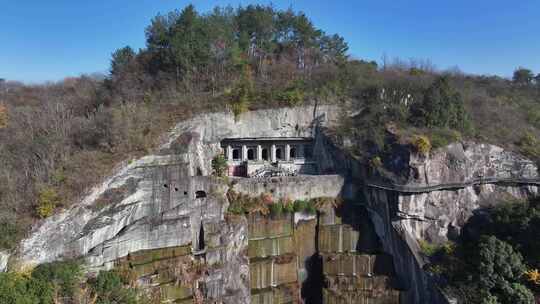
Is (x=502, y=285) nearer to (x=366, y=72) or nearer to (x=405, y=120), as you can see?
(x=405, y=120)

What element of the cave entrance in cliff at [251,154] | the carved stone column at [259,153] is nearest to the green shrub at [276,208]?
the carved stone column at [259,153]

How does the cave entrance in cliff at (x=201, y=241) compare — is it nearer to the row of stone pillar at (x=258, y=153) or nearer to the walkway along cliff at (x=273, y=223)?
the walkway along cliff at (x=273, y=223)

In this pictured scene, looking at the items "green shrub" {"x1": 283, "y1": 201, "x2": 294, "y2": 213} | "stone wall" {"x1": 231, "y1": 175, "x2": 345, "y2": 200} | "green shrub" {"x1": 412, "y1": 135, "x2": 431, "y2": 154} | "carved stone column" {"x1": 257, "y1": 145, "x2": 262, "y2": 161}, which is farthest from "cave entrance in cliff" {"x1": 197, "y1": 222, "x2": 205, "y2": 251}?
"green shrub" {"x1": 412, "y1": 135, "x2": 431, "y2": 154}

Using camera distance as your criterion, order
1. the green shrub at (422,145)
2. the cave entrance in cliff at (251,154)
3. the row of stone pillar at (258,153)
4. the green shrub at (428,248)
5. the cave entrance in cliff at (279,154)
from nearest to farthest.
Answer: the green shrub at (428,248)
the green shrub at (422,145)
the row of stone pillar at (258,153)
the cave entrance in cliff at (251,154)
the cave entrance in cliff at (279,154)

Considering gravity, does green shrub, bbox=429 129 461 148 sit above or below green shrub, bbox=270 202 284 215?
above

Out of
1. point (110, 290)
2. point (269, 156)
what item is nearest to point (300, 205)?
point (269, 156)

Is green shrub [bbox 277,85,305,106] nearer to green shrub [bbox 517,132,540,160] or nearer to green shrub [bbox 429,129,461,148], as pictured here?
green shrub [bbox 429,129,461,148]
